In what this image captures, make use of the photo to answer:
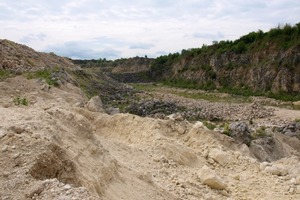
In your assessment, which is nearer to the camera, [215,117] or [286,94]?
[215,117]

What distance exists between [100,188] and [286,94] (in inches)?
1305

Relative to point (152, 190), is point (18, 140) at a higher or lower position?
higher

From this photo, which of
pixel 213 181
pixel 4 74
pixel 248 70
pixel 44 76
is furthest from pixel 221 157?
pixel 248 70

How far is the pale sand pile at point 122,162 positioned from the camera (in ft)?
16.9

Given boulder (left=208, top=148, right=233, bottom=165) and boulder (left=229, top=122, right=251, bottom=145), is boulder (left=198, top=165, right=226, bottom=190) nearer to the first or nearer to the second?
boulder (left=208, top=148, right=233, bottom=165)

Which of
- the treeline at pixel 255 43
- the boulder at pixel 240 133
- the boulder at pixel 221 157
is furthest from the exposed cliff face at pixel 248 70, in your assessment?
the boulder at pixel 221 157

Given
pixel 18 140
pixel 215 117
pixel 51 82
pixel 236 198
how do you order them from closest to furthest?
pixel 18 140 < pixel 236 198 < pixel 51 82 < pixel 215 117

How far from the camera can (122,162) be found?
8148 mm

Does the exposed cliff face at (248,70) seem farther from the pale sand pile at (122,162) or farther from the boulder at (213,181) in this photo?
the boulder at (213,181)

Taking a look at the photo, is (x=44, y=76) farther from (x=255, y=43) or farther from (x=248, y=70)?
(x=255, y=43)

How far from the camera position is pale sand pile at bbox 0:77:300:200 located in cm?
514

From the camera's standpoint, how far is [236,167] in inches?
392

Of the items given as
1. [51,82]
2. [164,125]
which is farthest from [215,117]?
[164,125]

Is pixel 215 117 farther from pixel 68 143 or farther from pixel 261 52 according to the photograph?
pixel 261 52
